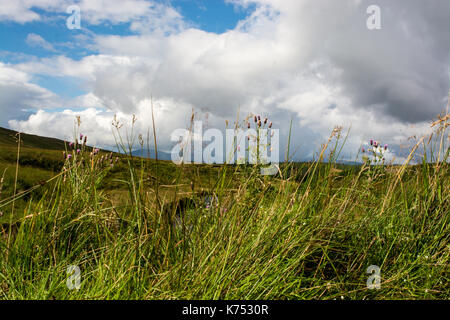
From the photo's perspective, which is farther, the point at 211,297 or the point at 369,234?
the point at 369,234

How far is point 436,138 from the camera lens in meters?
3.44

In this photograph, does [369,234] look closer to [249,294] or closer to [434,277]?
[434,277]

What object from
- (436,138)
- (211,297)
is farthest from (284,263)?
(436,138)

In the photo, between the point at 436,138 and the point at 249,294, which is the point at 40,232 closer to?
the point at 249,294

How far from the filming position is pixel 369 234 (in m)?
2.91

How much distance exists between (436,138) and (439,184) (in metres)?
0.72

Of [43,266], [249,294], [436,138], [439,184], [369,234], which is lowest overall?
[43,266]

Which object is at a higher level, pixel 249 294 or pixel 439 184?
pixel 439 184
